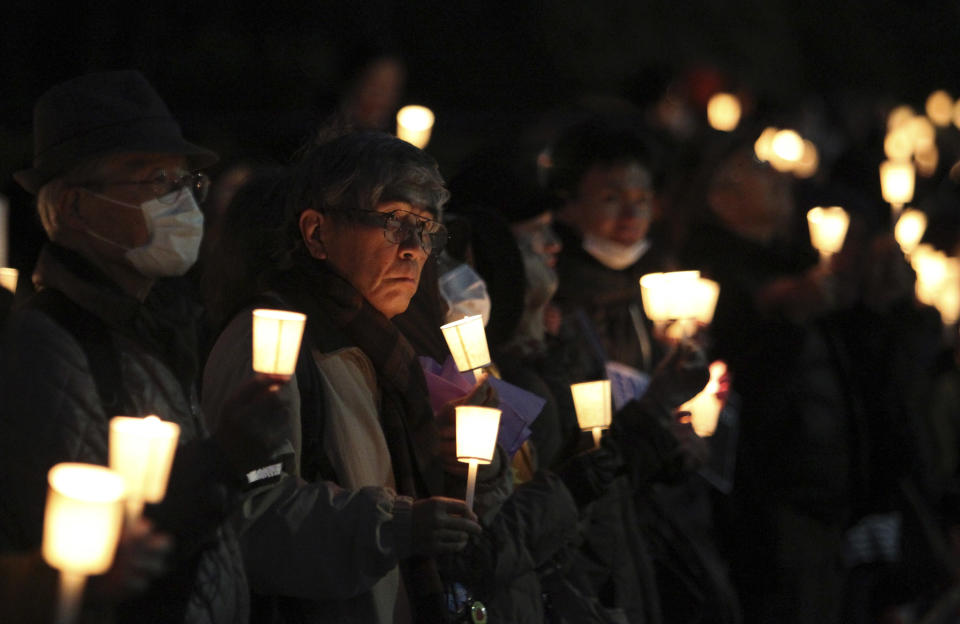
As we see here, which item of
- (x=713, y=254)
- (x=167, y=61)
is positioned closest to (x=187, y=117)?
(x=167, y=61)

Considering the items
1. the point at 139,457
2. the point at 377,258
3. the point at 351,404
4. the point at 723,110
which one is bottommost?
the point at 139,457

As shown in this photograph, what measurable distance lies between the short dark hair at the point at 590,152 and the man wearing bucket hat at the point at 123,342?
2722 mm

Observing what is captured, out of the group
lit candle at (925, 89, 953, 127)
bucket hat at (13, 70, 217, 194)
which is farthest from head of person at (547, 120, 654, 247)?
lit candle at (925, 89, 953, 127)

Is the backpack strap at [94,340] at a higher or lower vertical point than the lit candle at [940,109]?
lower

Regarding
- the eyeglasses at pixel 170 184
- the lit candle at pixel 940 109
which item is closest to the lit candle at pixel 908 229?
the eyeglasses at pixel 170 184

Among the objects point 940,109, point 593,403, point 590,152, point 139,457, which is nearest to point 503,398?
point 593,403

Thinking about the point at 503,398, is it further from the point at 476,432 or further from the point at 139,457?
the point at 139,457

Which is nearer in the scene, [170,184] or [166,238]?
[166,238]

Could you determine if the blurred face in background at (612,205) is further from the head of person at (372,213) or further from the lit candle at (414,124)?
the head of person at (372,213)

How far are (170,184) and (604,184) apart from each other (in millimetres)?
3022

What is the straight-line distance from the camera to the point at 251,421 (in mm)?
3354

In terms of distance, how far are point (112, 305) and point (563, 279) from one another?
3.14 metres

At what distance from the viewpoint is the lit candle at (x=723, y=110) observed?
1552cm

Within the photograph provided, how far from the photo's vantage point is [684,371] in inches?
207
